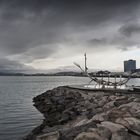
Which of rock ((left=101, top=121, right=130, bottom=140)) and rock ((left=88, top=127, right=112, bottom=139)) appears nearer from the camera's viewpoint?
rock ((left=88, top=127, right=112, bottom=139))

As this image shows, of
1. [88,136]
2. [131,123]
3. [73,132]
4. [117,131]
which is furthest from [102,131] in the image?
[131,123]

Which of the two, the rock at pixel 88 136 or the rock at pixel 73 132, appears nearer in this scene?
the rock at pixel 88 136

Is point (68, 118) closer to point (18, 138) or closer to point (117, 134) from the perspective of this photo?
point (18, 138)

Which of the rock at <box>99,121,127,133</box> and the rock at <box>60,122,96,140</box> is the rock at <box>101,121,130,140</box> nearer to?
the rock at <box>99,121,127,133</box>

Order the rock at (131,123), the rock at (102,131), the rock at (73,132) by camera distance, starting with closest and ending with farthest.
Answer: the rock at (102,131) → the rock at (73,132) → the rock at (131,123)

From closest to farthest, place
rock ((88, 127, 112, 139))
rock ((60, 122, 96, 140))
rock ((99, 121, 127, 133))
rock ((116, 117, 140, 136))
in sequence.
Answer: rock ((88, 127, 112, 139))
rock ((60, 122, 96, 140))
rock ((99, 121, 127, 133))
rock ((116, 117, 140, 136))

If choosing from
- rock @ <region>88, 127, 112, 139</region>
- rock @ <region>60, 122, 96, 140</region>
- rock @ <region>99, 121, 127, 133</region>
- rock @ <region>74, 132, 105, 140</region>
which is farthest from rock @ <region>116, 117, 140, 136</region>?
rock @ <region>74, 132, 105, 140</region>

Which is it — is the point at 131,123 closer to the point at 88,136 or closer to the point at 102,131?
the point at 102,131

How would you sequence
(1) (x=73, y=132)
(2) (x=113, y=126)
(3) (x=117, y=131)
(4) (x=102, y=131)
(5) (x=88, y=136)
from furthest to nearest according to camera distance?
(2) (x=113, y=126) → (1) (x=73, y=132) → (3) (x=117, y=131) → (4) (x=102, y=131) → (5) (x=88, y=136)

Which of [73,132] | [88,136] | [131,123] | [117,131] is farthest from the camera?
[131,123]

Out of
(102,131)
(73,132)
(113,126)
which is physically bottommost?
→ (73,132)

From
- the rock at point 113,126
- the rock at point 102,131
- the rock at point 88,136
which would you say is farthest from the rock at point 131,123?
the rock at point 88,136

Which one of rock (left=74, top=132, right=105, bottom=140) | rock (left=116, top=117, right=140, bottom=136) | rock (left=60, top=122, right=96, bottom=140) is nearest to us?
rock (left=74, top=132, right=105, bottom=140)

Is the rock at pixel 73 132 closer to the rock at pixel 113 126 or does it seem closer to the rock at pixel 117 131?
the rock at pixel 113 126
